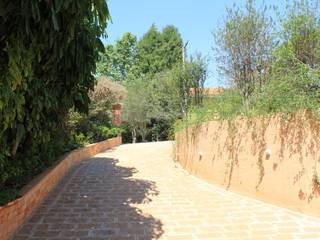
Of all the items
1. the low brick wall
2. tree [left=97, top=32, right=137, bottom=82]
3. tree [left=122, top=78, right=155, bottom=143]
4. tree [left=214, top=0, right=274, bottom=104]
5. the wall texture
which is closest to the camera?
the low brick wall

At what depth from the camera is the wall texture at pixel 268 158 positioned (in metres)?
7.07

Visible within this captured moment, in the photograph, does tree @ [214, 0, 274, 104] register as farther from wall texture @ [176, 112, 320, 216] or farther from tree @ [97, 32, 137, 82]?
tree @ [97, 32, 137, 82]

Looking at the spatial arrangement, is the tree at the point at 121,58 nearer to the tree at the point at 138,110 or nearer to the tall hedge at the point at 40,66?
the tree at the point at 138,110

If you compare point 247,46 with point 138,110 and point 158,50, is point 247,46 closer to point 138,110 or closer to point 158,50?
point 138,110

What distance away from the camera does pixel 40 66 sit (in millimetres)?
5594

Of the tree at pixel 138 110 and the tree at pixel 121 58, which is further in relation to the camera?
the tree at pixel 121 58

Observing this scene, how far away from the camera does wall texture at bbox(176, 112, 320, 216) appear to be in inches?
278

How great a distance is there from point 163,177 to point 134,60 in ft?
109

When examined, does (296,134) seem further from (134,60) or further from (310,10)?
(134,60)

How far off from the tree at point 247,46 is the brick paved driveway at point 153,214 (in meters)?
2.88

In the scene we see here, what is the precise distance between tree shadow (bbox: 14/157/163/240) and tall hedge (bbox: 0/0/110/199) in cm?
86

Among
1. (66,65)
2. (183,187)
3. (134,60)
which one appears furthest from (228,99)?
(134,60)

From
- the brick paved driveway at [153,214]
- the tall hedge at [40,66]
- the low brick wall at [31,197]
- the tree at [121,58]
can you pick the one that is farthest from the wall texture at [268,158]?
the tree at [121,58]

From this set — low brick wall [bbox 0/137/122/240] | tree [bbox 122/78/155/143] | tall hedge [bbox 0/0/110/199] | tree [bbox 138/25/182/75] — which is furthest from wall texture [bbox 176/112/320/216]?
tree [bbox 138/25/182/75]
